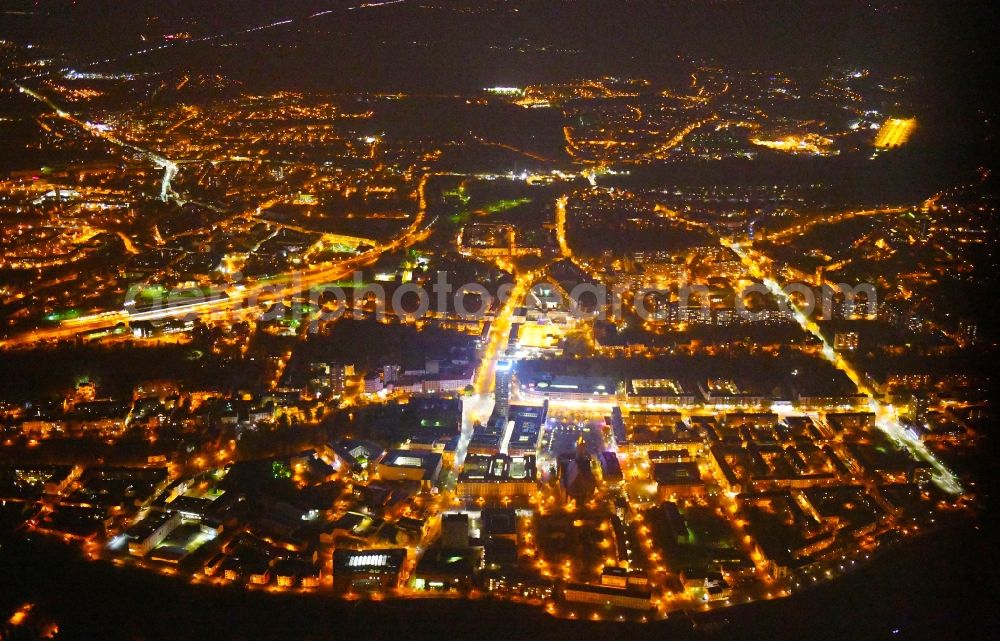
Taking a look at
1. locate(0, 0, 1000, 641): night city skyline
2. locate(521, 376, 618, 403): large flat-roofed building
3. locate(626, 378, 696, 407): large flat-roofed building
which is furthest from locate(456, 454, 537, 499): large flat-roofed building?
locate(626, 378, 696, 407): large flat-roofed building

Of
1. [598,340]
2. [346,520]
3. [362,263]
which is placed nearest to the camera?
[346,520]

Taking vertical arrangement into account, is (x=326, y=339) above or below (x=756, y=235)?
below

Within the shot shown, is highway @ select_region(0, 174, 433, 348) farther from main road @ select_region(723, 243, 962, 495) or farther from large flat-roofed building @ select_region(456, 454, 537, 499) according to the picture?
main road @ select_region(723, 243, 962, 495)

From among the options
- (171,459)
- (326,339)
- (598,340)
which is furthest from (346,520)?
(598,340)

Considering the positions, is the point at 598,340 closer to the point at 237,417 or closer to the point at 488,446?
the point at 488,446

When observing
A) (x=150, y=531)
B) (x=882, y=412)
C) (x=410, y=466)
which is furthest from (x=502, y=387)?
(x=882, y=412)
